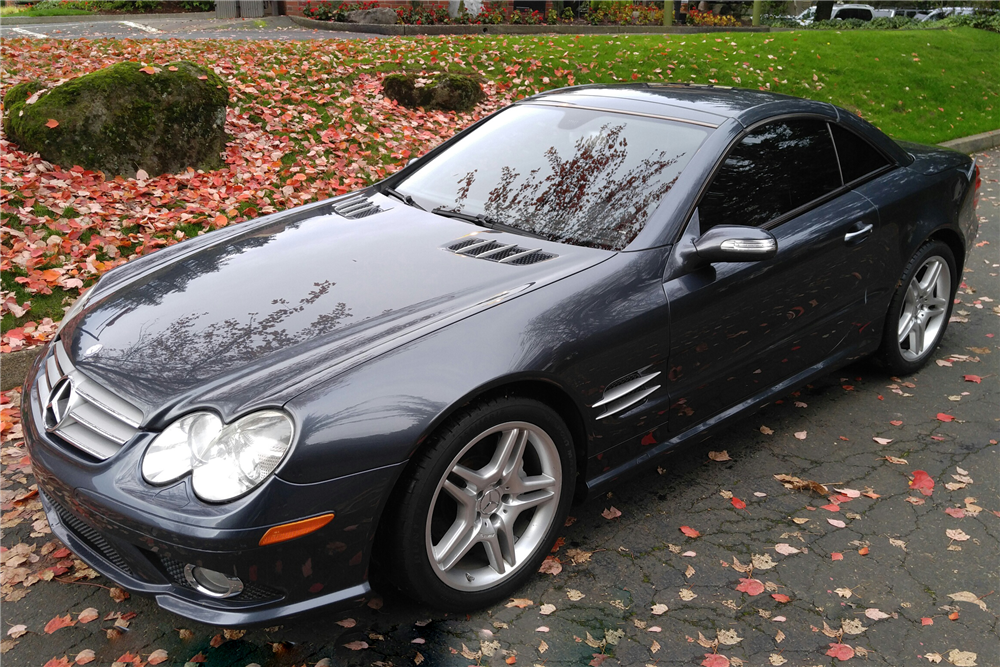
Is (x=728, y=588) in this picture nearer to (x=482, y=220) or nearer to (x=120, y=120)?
(x=482, y=220)

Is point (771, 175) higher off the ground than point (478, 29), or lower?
lower

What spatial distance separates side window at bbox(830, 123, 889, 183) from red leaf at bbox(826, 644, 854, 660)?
229 centimetres

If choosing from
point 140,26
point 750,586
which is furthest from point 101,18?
point 750,586

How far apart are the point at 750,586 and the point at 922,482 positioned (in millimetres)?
1242

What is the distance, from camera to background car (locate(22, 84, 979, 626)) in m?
2.33

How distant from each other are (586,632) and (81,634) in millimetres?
1708

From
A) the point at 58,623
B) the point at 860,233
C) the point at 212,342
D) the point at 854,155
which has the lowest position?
the point at 58,623

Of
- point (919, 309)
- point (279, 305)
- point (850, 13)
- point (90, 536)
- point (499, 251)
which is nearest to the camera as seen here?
point (90, 536)

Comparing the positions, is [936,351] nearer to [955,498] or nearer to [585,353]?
[955,498]

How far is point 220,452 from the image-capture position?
7.54 ft

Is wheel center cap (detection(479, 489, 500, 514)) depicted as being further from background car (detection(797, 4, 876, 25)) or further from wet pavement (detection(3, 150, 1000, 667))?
background car (detection(797, 4, 876, 25))

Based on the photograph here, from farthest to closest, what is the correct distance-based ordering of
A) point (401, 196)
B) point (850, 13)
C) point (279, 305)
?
point (850, 13), point (401, 196), point (279, 305)

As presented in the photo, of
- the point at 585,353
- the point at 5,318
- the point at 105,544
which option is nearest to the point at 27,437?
the point at 105,544

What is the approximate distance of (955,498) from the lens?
11.8 ft
